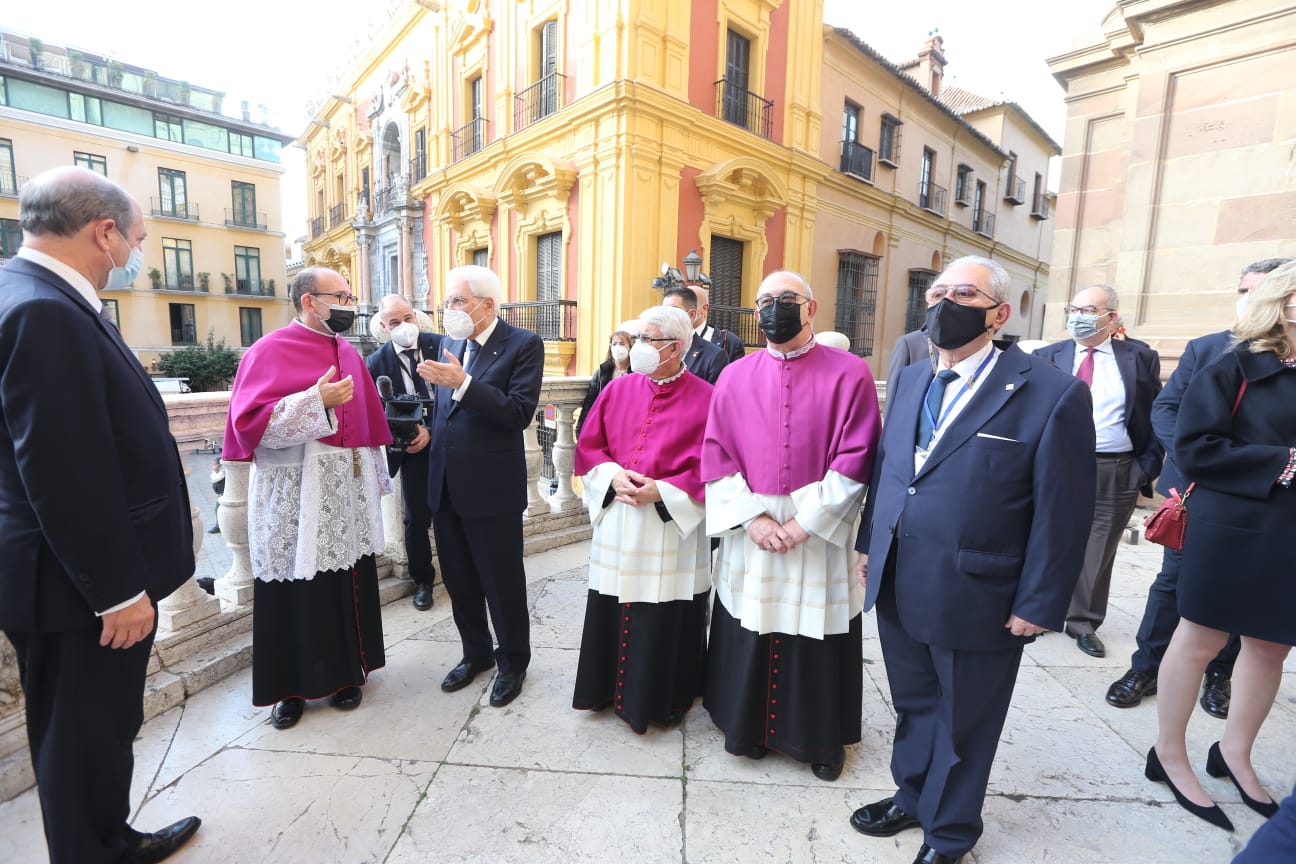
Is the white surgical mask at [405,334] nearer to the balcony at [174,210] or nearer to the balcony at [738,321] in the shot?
the balcony at [738,321]

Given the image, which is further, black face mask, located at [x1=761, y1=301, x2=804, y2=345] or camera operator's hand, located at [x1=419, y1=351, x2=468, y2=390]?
camera operator's hand, located at [x1=419, y1=351, x2=468, y2=390]

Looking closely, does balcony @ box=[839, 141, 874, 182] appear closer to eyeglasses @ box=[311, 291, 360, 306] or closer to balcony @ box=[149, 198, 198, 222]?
eyeglasses @ box=[311, 291, 360, 306]

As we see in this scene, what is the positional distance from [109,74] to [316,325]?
36.8 meters

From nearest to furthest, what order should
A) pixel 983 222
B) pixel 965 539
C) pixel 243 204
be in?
pixel 965 539 → pixel 983 222 → pixel 243 204

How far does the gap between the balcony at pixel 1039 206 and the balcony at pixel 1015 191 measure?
1.46 metres

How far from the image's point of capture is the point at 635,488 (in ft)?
7.89

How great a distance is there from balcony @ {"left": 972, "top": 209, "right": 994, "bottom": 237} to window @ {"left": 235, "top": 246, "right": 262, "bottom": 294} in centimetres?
3127

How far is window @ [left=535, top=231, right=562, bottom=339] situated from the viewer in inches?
495

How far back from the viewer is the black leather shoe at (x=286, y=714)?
8.46ft

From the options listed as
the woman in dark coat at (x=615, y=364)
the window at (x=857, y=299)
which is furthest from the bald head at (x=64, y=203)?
the window at (x=857, y=299)

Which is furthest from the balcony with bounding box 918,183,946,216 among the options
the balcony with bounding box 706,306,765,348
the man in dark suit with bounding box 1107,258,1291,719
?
the man in dark suit with bounding box 1107,258,1291,719

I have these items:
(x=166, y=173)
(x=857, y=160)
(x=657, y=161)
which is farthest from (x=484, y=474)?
(x=166, y=173)

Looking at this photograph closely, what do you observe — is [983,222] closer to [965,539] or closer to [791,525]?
[791,525]

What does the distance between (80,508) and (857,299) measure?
16.7 meters
